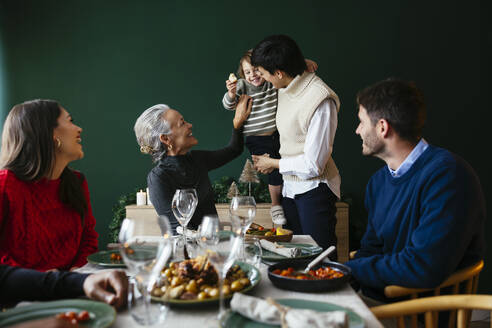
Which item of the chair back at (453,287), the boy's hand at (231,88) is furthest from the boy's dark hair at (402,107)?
the boy's hand at (231,88)

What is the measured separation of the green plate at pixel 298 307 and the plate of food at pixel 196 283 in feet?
0.32

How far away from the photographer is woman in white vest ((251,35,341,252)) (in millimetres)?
2197

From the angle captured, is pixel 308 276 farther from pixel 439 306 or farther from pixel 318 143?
pixel 318 143

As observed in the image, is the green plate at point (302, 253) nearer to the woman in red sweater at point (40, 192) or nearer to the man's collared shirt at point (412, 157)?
the man's collared shirt at point (412, 157)

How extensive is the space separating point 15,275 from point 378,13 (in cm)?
400

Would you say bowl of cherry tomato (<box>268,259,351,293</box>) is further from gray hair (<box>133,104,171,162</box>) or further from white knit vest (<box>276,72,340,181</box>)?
gray hair (<box>133,104,171,162</box>)

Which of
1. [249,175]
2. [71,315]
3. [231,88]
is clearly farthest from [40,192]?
[249,175]

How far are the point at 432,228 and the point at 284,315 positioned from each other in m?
0.75

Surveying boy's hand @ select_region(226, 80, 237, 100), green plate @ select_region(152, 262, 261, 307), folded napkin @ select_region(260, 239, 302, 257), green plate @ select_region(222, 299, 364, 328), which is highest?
→ boy's hand @ select_region(226, 80, 237, 100)

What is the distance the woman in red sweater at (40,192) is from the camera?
1.48 metres

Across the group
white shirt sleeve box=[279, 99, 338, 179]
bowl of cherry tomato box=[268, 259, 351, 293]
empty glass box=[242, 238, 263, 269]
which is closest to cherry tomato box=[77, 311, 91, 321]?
bowl of cherry tomato box=[268, 259, 351, 293]

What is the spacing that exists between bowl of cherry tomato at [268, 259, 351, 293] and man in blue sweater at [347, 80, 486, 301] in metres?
0.21

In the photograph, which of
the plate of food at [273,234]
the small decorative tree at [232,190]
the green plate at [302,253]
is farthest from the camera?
the small decorative tree at [232,190]

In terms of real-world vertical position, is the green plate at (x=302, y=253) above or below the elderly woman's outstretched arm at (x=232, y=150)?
below
